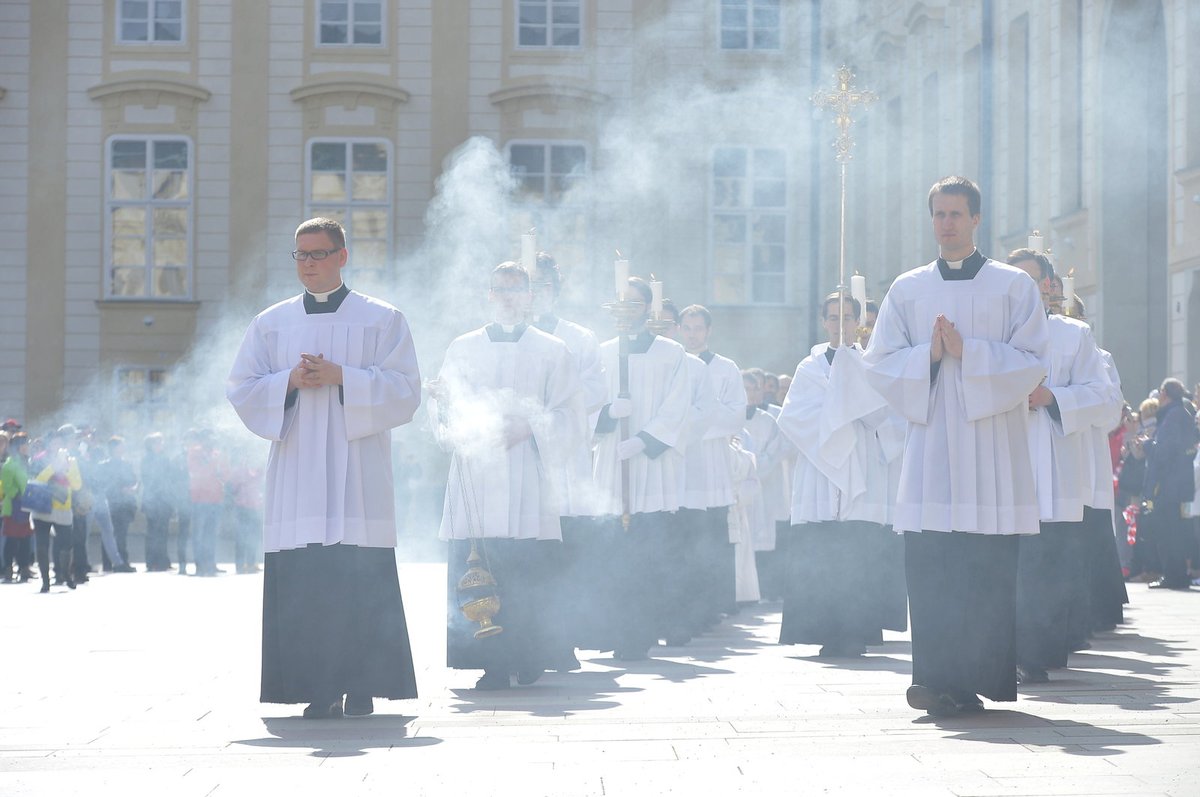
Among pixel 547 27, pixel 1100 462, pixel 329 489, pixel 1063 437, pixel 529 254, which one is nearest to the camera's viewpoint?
pixel 329 489

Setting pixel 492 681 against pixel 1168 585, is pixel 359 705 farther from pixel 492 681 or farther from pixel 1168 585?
pixel 1168 585

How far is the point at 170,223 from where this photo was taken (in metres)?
32.0

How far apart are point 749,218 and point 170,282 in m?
9.59

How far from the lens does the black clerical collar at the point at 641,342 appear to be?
11.4 meters

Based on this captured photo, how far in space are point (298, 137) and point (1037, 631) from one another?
951 inches

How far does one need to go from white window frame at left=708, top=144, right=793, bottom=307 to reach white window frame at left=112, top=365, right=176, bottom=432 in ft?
29.2

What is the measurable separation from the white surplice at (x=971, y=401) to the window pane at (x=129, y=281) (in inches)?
1008

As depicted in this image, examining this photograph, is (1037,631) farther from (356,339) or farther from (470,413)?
(356,339)

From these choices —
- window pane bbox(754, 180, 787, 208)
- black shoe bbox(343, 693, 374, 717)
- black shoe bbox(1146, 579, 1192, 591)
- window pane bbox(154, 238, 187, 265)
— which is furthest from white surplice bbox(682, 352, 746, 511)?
window pane bbox(154, 238, 187, 265)

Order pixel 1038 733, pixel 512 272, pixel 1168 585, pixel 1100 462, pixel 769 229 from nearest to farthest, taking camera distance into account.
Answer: pixel 1038 733 < pixel 512 272 < pixel 1100 462 < pixel 1168 585 < pixel 769 229

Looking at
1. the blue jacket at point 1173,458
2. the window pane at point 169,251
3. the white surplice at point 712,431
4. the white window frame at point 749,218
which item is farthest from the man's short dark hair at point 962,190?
the window pane at point 169,251

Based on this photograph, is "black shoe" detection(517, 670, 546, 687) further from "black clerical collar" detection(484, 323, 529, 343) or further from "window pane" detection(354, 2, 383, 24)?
"window pane" detection(354, 2, 383, 24)

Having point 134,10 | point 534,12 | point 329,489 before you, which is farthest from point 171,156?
point 329,489

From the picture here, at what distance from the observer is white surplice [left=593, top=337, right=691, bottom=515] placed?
1128 centimetres
